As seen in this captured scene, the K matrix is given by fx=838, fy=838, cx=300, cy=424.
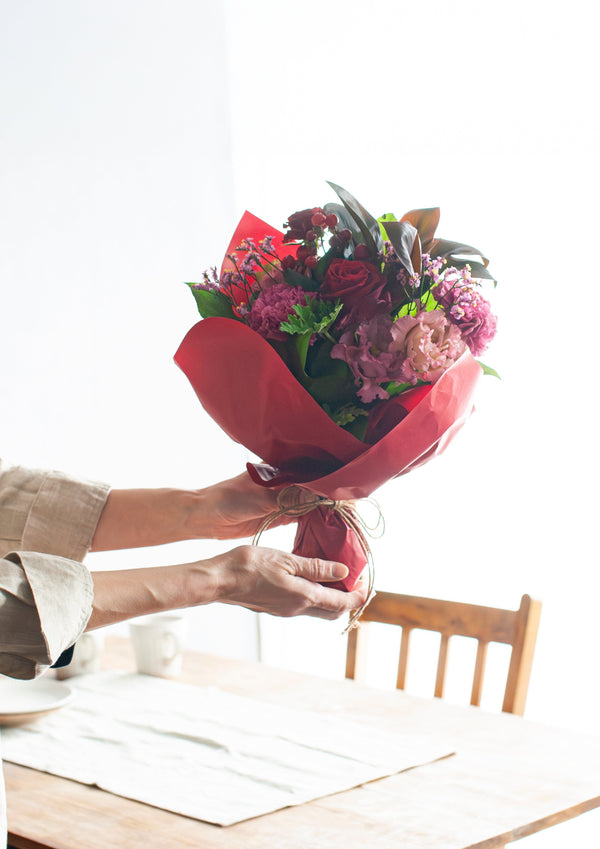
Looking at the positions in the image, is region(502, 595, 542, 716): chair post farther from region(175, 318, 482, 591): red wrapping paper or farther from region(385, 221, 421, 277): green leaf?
region(385, 221, 421, 277): green leaf

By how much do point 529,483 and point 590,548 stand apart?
24 centimetres

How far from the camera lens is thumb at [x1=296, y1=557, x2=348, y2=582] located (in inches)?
43.0

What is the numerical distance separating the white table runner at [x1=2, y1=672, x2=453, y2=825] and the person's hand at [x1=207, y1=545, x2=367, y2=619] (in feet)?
0.71

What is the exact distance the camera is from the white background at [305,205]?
7.33ft

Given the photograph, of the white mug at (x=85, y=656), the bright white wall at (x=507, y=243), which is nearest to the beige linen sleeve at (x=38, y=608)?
the white mug at (x=85, y=656)

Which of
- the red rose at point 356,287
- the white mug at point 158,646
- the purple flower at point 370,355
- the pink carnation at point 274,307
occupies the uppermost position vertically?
the red rose at point 356,287

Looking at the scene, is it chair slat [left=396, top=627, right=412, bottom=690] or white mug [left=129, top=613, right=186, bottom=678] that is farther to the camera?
chair slat [left=396, top=627, right=412, bottom=690]

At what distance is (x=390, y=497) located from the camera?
8.65 ft

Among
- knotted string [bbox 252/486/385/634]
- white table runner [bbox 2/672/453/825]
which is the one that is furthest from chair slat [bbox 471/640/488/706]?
knotted string [bbox 252/486/385/634]

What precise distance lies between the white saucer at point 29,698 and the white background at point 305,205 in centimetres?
117

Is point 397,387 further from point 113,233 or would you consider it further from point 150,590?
point 113,233

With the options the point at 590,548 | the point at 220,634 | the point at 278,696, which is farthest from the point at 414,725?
the point at 220,634

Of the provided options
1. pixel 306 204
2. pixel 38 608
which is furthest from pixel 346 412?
pixel 306 204

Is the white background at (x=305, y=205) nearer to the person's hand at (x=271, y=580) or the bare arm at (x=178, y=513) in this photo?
A: the bare arm at (x=178, y=513)
